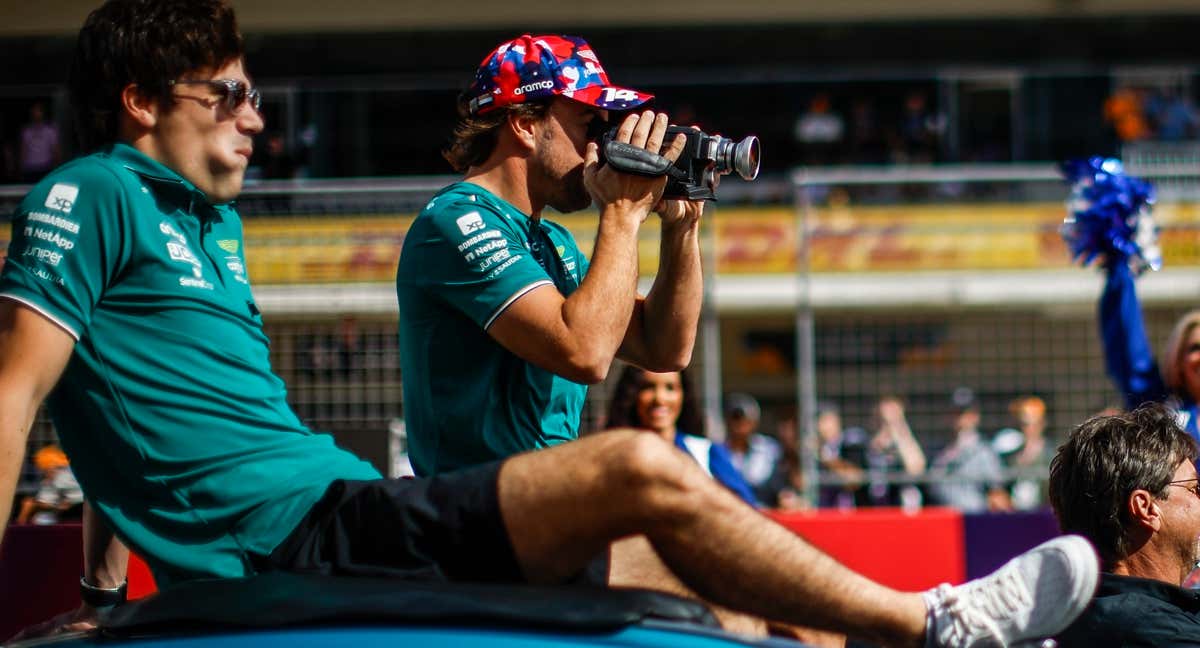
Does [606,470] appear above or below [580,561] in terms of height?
above

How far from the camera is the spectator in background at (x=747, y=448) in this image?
962 centimetres

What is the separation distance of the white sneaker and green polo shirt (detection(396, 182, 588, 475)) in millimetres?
1046

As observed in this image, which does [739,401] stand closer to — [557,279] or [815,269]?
[815,269]

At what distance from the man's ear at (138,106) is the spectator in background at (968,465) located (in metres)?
7.03

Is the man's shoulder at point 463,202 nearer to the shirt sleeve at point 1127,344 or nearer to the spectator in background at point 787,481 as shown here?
the shirt sleeve at point 1127,344

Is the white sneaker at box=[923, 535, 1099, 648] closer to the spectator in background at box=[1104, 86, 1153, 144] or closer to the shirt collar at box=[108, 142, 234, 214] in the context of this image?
the shirt collar at box=[108, 142, 234, 214]

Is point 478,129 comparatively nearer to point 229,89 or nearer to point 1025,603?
point 229,89

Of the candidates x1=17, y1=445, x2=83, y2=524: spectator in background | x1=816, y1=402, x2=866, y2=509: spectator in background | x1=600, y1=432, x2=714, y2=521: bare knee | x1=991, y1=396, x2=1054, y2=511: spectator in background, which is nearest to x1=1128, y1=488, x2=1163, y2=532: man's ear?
x1=600, y1=432, x2=714, y2=521: bare knee

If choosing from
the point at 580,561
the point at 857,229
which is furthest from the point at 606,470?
the point at 857,229

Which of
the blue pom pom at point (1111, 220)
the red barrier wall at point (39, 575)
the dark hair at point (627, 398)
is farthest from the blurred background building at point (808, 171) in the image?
the blue pom pom at point (1111, 220)

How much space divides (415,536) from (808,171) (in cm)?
1659

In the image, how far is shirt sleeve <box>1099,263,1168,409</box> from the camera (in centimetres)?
559

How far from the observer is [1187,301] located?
9875mm

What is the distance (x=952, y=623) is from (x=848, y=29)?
20.3 metres
